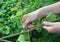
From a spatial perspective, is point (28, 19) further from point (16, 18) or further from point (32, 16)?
point (16, 18)

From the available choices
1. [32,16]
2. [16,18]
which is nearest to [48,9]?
[32,16]

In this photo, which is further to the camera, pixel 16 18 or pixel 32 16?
A: pixel 16 18

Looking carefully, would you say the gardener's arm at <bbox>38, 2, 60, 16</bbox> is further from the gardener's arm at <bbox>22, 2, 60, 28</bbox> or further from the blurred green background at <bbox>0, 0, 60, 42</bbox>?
the blurred green background at <bbox>0, 0, 60, 42</bbox>

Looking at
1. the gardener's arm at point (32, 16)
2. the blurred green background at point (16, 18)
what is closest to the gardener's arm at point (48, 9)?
the gardener's arm at point (32, 16)

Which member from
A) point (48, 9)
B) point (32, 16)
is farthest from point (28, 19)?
point (48, 9)

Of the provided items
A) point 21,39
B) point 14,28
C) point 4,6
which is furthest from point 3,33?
point 4,6

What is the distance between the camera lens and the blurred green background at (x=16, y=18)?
61.7 inches

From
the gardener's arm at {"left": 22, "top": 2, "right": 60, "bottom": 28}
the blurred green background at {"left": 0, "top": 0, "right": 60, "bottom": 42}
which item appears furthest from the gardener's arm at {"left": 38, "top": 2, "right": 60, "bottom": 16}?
the blurred green background at {"left": 0, "top": 0, "right": 60, "bottom": 42}

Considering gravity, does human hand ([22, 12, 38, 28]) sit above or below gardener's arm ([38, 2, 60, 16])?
below

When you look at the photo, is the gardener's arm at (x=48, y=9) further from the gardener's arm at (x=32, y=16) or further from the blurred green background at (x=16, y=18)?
the blurred green background at (x=16, y=18)

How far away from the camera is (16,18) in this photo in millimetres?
1701

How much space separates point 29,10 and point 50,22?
1.02 ft

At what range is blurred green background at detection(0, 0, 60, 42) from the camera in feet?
5.15

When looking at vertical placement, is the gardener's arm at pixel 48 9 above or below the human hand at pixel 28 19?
above
